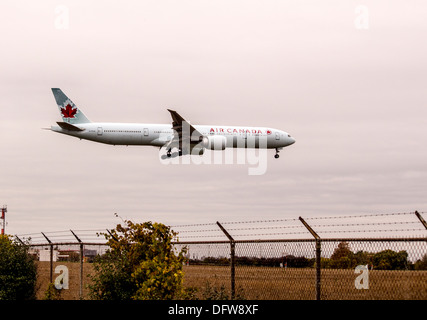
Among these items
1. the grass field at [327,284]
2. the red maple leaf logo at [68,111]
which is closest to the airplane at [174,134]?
the red maple leaf logo at [68,111]

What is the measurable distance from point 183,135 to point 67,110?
424 inches

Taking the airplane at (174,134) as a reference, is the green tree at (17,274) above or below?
below

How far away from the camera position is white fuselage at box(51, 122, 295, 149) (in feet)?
163

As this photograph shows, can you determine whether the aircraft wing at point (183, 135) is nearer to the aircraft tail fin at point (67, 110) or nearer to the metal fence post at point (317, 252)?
the aircraft tail fin at point (67, 110)

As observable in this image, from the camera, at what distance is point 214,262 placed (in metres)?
15.8

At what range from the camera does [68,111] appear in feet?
178

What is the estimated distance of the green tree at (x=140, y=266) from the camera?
47.6 feet

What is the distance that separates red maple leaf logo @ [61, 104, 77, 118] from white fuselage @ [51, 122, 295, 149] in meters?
2.15

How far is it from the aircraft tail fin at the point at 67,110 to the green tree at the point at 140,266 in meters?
37.5

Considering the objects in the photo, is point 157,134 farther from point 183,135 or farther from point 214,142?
point 214,142

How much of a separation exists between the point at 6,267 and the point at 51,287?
2.01 metres

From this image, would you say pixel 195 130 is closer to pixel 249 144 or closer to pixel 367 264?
pixel 249 144
